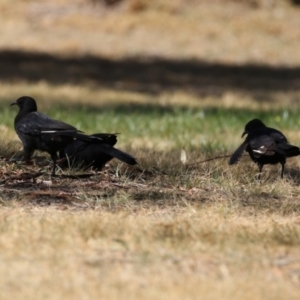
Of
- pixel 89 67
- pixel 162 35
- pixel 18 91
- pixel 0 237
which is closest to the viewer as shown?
pixel 0 237

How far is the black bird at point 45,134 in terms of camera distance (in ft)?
24.9

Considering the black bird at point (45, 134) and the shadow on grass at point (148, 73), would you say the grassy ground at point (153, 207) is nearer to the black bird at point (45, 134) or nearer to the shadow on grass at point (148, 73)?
the black bird at point (45, 134)

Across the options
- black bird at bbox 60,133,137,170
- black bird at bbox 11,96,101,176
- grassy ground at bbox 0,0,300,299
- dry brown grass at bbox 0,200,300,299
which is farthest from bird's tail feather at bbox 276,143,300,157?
dry brown grass at bbox 0,200,300,299

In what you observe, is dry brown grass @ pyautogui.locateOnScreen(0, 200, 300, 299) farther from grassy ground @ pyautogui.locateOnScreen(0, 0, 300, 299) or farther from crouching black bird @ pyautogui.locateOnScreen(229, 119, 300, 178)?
crouching black bird @ pyautogui.locateOnScreen(229, 119, 300, 178)

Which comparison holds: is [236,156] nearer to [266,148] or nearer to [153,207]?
[266,148]

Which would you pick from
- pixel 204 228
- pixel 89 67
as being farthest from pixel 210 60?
pixel 204 228

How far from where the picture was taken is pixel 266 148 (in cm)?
812

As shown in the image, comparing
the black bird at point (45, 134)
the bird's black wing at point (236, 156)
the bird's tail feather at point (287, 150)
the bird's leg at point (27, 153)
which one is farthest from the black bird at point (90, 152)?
the bird's tail feather at point (287, 150)

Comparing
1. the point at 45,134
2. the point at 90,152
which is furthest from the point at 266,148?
the point at 45,134

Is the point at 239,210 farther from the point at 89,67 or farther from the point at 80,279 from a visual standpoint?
the point at 89,67

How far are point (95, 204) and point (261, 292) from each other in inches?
81.6

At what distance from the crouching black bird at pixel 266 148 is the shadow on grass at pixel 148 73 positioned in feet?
38.0

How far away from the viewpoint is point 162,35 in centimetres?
2758

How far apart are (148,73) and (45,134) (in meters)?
15.9
